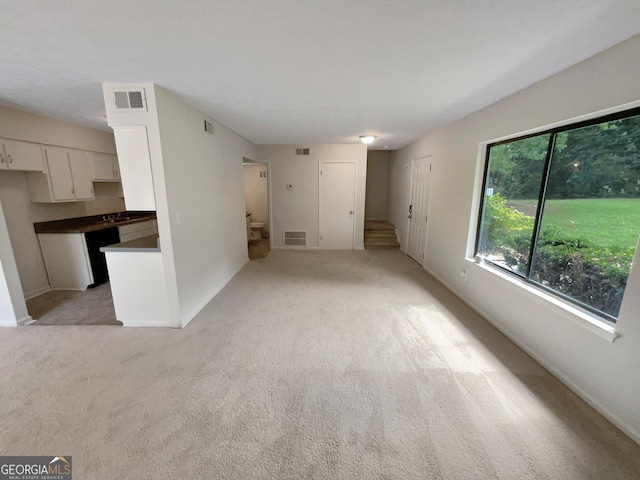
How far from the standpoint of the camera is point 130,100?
7.51ft

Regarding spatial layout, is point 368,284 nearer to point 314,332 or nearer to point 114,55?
point 314,332

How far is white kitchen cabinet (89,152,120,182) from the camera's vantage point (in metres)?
4.11

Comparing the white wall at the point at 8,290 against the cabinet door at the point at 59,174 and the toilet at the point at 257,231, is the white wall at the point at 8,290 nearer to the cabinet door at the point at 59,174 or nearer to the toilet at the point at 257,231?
the cabinet door at the point at 59,174

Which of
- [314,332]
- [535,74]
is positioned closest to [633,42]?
[535,74]

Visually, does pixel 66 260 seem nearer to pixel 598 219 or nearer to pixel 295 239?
pixel 295 239

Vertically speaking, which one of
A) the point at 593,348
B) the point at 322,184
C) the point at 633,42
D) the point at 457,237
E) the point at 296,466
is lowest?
the point at 296,466

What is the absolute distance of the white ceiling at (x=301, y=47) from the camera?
1.31 metres

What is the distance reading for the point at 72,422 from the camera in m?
1.60

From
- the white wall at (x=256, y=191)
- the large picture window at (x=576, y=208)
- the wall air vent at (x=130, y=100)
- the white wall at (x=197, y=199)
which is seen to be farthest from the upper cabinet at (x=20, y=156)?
the large picture window at (x=576, y=208)

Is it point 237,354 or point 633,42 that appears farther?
point 237,354

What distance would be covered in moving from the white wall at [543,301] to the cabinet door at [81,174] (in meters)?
5.66

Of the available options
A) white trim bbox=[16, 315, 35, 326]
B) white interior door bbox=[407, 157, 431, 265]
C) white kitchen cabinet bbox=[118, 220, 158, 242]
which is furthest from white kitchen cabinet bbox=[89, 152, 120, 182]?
white interior door bbox=[407, 157, 431, 265]

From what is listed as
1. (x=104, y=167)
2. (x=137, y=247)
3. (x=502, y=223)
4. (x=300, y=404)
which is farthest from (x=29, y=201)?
(x=502, y=223)

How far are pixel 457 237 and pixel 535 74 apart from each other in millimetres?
1978
